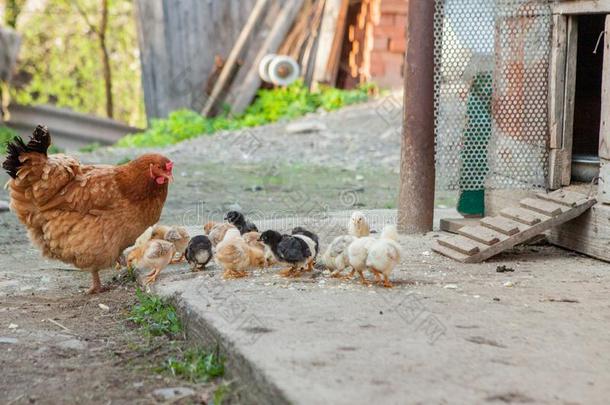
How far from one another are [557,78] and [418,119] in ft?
3.31

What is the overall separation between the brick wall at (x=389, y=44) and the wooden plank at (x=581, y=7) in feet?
28.2

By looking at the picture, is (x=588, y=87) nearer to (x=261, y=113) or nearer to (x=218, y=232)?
(x=218, y=232)

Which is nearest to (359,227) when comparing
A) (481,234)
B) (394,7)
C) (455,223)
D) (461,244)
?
(461,244)

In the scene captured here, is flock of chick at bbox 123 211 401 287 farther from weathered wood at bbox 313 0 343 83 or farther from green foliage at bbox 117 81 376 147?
weathered wood at bbox 313 0 343 83

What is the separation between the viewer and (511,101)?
19.9 feet

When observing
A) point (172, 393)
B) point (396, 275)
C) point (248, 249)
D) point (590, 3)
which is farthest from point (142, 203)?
point (590, 3)

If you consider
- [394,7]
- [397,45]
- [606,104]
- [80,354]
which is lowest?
[80,354]

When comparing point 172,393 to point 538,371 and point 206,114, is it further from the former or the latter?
point 206,114

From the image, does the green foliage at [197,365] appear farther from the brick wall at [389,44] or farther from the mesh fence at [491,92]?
the brick wall at [389,44]

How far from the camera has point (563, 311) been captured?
4.27 meters

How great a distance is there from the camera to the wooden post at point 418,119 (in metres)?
6.30

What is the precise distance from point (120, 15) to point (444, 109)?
14.9 m

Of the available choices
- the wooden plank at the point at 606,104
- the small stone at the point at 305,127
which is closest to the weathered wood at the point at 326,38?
the small stone at the point at 305,127

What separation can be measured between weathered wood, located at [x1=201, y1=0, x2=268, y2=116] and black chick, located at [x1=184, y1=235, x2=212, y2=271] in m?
9.64
